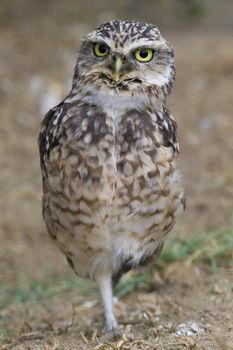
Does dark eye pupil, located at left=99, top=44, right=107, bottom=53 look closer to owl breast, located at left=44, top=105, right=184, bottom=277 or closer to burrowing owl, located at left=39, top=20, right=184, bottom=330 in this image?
burrowing owl, located at left=39, top=20, right=184, bottom=330

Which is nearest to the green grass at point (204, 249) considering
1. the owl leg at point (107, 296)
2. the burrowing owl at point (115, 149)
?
the owl leg at point (107, 296)

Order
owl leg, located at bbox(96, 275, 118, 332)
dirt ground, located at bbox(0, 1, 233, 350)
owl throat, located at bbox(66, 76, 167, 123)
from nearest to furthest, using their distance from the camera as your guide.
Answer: owl throat, located at bbox(66, 76, 167, 123) < dirt ground, located at bbox(0, 1, 233, 350) < owl leg, located at bbox(96, 275, 118, 332)

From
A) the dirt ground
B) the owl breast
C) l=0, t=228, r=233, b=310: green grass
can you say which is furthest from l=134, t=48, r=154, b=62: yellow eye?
l=0, t=228, r=233, b=310: green grass

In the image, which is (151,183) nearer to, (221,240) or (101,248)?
(101,248)

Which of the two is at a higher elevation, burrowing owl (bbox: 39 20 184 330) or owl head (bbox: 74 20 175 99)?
owl head (bbox: 74 20 175 99)

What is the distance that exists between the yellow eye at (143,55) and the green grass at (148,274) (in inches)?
61.9

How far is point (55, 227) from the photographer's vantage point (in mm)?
4031

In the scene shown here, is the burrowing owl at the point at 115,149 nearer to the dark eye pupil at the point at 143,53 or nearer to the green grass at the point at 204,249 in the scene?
the dark eye pupil at the point at 143,53

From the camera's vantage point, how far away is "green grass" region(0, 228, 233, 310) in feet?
16.3

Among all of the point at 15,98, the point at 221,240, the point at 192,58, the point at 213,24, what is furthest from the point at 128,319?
the point at 213,24

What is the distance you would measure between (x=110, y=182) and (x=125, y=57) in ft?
1.86

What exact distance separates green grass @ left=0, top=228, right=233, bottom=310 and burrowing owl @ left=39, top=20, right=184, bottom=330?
0.97 m

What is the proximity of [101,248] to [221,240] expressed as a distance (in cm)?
142

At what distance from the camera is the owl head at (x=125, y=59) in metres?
3.75
